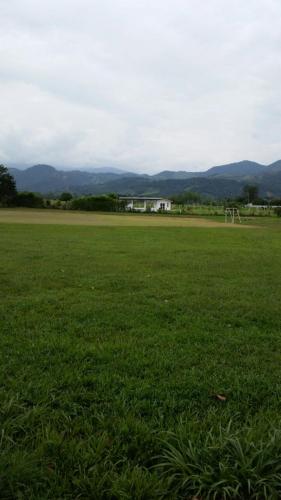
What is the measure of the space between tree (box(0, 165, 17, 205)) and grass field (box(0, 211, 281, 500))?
209 feet

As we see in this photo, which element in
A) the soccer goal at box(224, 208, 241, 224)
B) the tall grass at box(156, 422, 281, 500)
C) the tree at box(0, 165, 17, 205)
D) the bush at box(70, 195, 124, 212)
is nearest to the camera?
the tall grass at box(156, 422, 281, 500)

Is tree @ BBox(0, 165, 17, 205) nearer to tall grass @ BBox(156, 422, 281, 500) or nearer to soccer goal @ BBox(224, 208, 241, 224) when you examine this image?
soccer goal @ BBox(224, 208, 241, 224)

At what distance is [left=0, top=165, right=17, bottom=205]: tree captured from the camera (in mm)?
66562

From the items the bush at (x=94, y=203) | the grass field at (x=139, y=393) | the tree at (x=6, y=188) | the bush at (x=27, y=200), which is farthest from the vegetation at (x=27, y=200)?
the grass field at (x=139, y=393)

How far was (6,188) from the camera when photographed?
66.9 m

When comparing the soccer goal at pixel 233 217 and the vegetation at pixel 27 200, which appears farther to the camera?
the vegetation at pixel 27 200

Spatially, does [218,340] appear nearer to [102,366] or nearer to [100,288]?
[102,366]

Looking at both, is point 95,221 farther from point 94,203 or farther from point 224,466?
point 224,466

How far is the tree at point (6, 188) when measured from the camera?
6656 cm

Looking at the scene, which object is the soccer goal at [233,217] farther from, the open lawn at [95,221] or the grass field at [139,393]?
the grass field at [139,393]

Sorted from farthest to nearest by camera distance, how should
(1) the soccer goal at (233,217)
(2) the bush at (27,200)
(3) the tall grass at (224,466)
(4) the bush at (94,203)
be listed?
(4) the bush at (94,203)
(2) the bush at (27,200)
(1) the soccer goal at (233,217)
(3) the tall grass at (224,466)

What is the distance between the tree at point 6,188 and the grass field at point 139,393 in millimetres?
63585

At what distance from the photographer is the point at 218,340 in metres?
4.77

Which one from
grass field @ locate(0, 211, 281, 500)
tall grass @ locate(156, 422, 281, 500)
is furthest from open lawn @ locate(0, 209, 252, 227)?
tall grass @ locate(156, 422, 281, 500)
